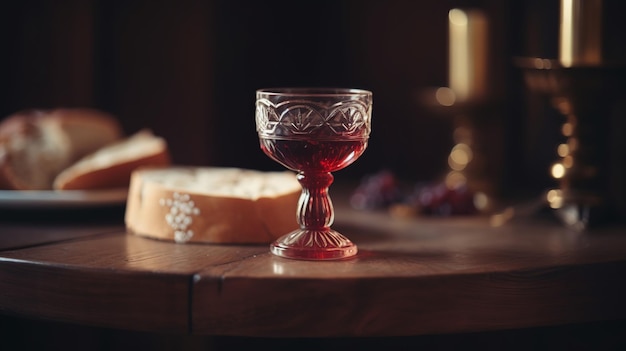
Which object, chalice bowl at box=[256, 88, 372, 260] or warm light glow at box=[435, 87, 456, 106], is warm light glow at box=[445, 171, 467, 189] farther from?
chalice bowl at box=[256, 88, 372, 260]

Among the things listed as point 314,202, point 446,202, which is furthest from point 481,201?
point 314,202

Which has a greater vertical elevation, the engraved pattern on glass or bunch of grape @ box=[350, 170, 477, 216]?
the engraved pattern on glass

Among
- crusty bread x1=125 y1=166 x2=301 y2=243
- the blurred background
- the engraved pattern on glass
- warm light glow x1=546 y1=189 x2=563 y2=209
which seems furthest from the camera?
the blurred background

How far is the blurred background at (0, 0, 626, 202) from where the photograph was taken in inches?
84.2

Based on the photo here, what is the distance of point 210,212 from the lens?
4.38ft

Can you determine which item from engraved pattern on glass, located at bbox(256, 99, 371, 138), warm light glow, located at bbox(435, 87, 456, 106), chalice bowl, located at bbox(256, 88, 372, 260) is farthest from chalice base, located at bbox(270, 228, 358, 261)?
warm light glow, located at bbox(435, 87, 456, 106)

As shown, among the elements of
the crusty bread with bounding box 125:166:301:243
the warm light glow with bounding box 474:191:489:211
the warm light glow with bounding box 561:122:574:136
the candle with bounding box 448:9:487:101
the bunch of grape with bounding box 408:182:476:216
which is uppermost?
the candle with bounding box 448:9:487:101

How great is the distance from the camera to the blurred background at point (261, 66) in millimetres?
2139

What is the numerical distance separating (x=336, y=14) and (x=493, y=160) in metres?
0.89

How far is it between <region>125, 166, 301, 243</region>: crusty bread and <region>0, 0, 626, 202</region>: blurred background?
0.57 meters

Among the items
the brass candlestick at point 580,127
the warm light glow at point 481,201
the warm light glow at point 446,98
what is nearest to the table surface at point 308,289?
the brass candlestick at point 580,127

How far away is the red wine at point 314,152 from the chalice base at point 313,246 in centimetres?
9

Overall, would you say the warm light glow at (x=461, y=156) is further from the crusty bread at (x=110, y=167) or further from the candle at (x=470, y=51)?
the crusty bread at (x=110, y=167)

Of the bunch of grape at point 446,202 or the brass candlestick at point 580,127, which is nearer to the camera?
the brass candlestick at point 580,127
